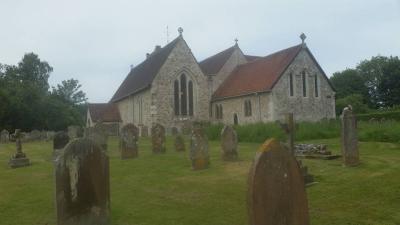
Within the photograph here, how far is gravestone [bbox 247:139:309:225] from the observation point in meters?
5.05

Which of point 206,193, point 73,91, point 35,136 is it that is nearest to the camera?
point 206,193

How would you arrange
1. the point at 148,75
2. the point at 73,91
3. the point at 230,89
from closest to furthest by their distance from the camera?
1. the point at 230,89
2. the point at 148,75
3. the point at 73,91

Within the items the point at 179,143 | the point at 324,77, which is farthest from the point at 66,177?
the point at 324,77

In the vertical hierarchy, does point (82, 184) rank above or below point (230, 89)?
below

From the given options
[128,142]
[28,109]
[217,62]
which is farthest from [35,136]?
[128,142]

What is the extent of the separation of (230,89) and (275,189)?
3134 cm

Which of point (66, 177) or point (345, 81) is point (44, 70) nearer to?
point (345, 81)

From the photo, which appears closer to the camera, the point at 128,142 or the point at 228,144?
the point at 228,144

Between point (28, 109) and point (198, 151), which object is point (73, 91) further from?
point (198, 151)

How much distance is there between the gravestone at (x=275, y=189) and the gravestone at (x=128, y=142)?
38.8ft

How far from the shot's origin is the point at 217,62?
136 feet

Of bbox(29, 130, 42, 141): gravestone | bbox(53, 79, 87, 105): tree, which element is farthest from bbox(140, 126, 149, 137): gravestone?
bbox(53, 79, 87, 105): tree

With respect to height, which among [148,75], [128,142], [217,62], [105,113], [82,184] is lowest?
[82,184]

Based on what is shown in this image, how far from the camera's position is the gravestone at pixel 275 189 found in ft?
16.6
